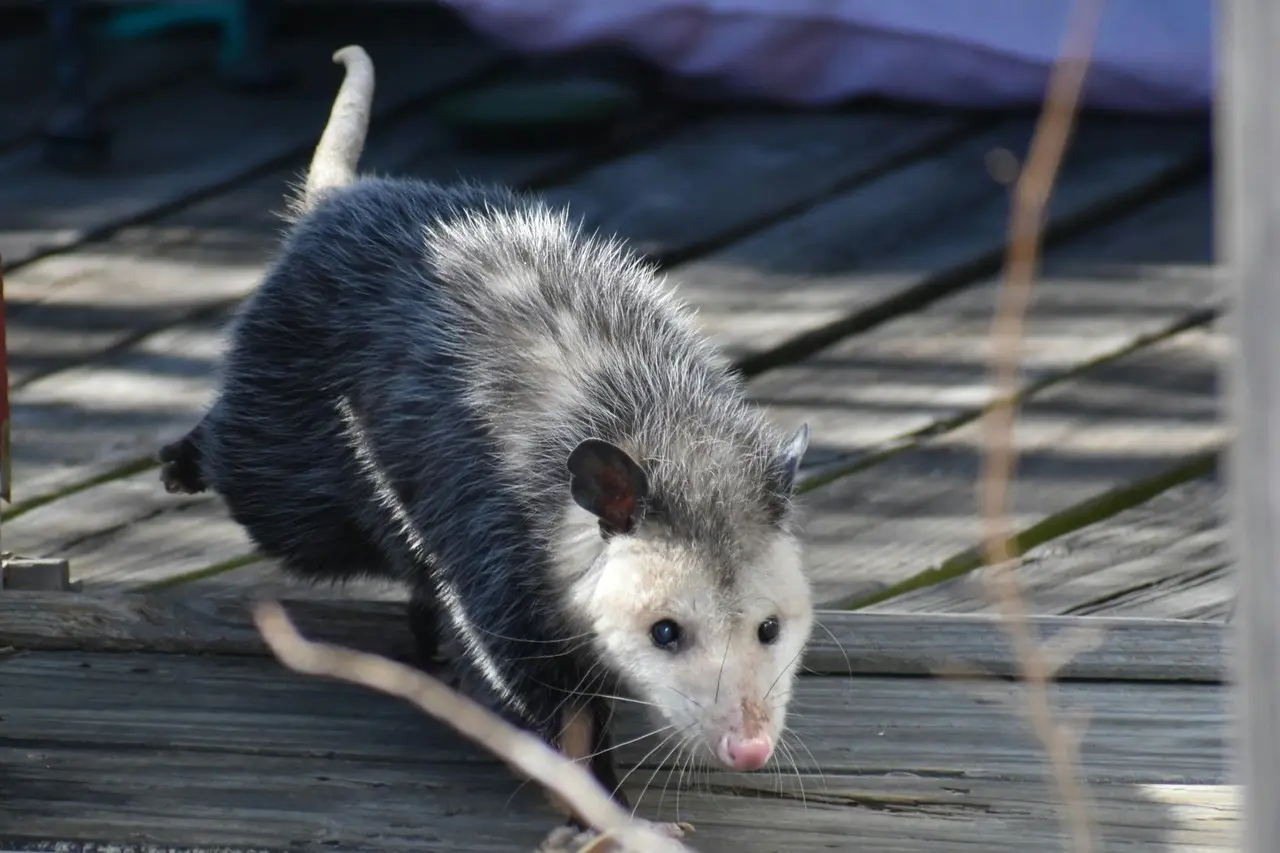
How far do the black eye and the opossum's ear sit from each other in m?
0.09

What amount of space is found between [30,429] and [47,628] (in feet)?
2.64

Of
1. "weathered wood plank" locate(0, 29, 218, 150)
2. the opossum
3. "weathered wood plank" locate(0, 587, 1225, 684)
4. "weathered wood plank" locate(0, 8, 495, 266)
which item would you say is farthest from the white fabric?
"weathered wood plank" locate(0, 587, 1225, 684)

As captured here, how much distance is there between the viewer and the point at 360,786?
68.3 inches

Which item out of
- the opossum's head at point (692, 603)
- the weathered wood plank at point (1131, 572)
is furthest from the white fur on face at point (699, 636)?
the weathered wood plank at point (1131, 572)

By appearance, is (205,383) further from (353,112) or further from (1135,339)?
(1135,339)

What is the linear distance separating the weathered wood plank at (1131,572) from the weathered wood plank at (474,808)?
0.50 metres

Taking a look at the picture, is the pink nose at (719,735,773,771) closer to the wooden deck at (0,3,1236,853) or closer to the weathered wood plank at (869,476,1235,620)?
the wooden deck at (0,3,1236,853)

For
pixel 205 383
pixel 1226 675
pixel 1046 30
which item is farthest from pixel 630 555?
pixel 1046 30

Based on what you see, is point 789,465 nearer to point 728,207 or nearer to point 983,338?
point 983,338

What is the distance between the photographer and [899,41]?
3703 mm

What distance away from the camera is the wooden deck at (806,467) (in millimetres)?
→ 1717

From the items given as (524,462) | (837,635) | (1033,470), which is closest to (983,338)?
(1033,470)

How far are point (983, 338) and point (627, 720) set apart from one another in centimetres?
126

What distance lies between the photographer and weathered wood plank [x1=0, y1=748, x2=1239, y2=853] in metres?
1.64
